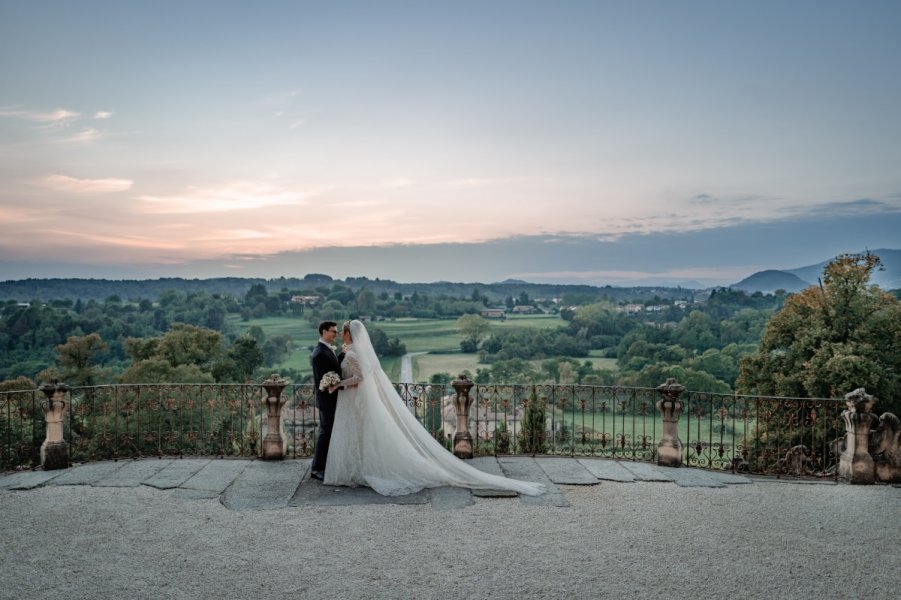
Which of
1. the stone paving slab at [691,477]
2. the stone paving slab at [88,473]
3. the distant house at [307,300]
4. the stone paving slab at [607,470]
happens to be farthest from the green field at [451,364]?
the stone paving slab at [691,477]

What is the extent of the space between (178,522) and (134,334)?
4295 cm

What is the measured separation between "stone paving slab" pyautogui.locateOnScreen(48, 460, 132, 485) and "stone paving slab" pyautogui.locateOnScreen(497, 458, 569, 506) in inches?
236

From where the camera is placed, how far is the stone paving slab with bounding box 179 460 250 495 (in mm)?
8719

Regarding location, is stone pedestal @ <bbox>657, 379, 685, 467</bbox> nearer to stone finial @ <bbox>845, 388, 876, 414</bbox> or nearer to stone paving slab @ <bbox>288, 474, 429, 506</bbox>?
stone finial @ <bbox>845, 388, 876, 414</bbox>

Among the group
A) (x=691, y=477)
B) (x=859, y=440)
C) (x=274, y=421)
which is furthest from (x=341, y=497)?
(x=859, y=440)

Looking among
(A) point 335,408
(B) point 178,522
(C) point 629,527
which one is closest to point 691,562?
(C) point 629,527

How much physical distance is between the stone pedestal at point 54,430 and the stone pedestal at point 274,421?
306 centimetres

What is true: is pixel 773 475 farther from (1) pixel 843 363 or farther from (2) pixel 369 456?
(1) pixel 843 363

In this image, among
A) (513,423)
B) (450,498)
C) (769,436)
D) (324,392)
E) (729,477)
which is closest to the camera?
(450,498)

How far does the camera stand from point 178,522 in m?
7.36

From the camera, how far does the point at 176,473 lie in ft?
30.8

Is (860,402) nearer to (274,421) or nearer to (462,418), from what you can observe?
(462,418)

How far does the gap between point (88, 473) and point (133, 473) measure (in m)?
0.66

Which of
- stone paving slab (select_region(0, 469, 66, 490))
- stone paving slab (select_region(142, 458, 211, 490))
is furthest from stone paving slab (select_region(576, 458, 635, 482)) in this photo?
stone paving slab (select_region(0, 469, 66, 490))
